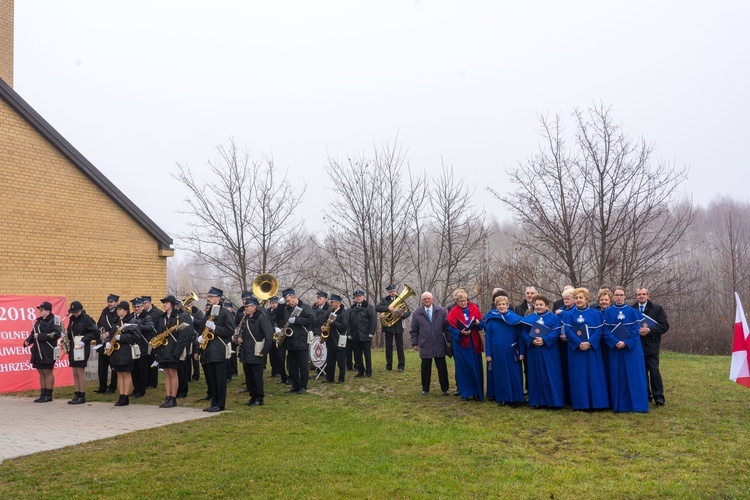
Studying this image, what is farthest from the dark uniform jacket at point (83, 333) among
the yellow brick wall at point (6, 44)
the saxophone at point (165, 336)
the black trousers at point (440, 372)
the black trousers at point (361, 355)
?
the yellow brick wall at point (6, 44)

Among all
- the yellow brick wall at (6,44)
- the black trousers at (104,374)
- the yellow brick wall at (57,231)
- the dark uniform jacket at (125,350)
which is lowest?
the black trousers at (104,374)

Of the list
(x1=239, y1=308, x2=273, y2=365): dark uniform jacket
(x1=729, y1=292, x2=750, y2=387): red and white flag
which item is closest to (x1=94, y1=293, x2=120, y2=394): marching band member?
(x1=239, y1=308, x2=273, y2=365): dark uniform jacket

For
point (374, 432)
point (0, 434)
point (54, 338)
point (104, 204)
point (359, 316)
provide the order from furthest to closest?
point (104, 204)
point (359, 316)
point (54, 338)
point (0, 434)
point (374, 432)

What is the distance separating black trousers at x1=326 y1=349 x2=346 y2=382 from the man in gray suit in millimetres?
2653

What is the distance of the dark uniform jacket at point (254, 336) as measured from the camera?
11391mm

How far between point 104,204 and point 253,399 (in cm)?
841

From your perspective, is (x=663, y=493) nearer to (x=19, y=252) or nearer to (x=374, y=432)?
(x=374, y=432)

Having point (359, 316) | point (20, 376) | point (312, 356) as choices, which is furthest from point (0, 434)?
point (359, 316)

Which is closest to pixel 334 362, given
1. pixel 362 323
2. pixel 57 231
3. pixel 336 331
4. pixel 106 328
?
pixel 336 331

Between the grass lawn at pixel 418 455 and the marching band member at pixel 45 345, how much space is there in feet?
8.28

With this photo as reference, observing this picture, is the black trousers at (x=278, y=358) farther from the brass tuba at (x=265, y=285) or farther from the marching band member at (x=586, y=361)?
the marching band member at (x=586, y=361)

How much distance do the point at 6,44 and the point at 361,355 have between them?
14648 mm

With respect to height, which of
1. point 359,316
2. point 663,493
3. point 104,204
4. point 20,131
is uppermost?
point 20,131

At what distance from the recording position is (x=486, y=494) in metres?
5.80
